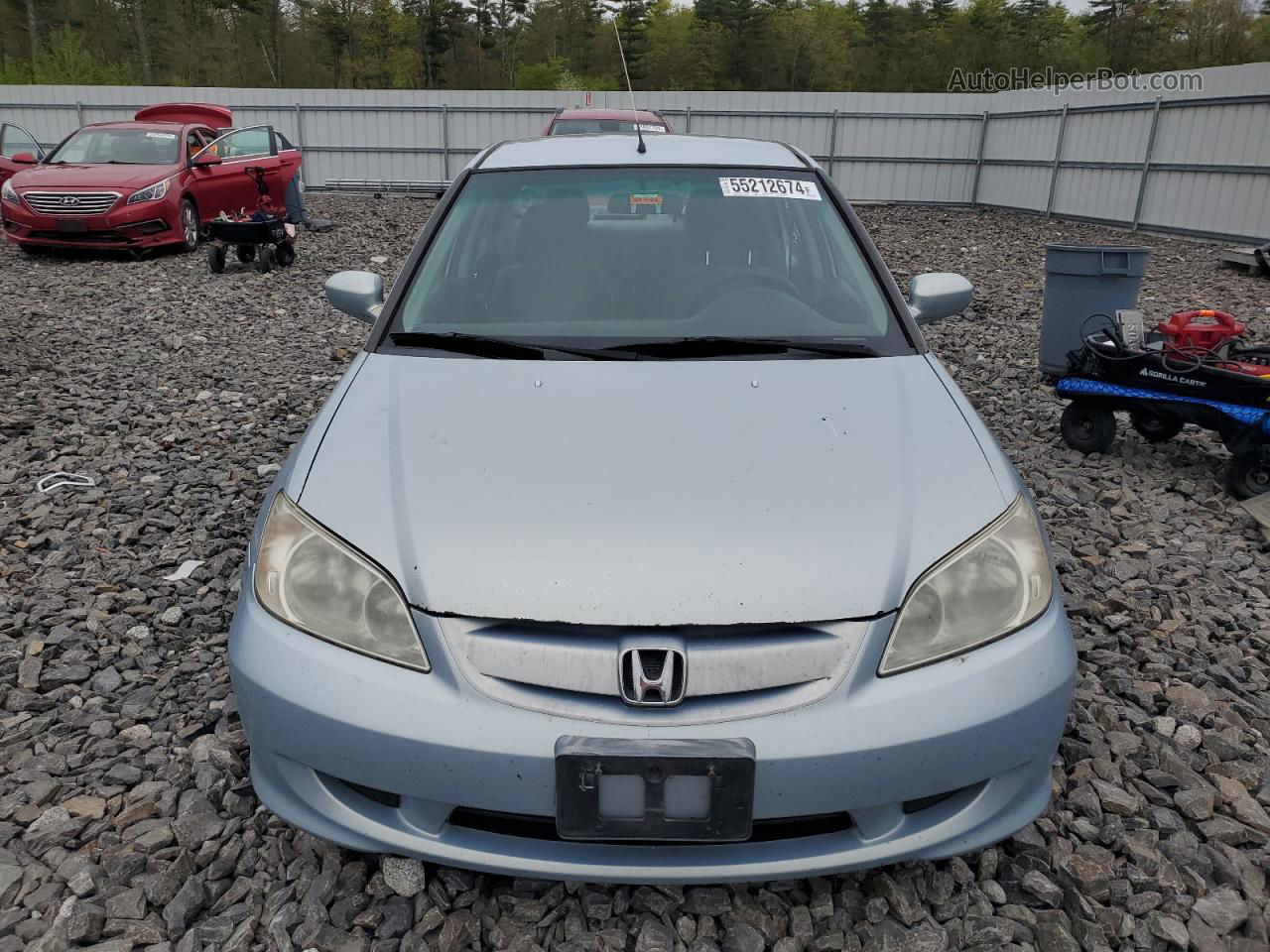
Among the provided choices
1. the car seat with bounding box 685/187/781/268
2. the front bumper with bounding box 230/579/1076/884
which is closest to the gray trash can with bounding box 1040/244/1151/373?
the car seat with bounding box 685/187/781/268

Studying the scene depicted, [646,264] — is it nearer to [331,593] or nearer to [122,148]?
[331,593]

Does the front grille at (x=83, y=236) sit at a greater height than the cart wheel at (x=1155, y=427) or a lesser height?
greater

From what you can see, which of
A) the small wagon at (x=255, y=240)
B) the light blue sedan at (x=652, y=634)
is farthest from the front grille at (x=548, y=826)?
the small wagon at (x=255, y=240)

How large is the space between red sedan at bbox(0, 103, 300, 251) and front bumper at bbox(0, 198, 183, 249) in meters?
0.01

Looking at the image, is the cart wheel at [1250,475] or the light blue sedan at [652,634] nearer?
the light blue sedan at [652,634]

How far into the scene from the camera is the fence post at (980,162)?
18.8 m

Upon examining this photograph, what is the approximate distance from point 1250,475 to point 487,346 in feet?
11.7

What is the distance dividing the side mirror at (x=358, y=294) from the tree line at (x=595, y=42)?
4336 cm

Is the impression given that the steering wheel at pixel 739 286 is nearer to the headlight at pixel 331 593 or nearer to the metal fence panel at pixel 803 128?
the headlight at pixel 331 593

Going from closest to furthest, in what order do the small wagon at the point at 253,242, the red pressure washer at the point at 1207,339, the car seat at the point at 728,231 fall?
1. the car seat at the point at 728,231
2. the red pressure washer at the point at 1207,339
3. the small wagon at the point at 253,242

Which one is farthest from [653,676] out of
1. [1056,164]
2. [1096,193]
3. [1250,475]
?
[1056,164]

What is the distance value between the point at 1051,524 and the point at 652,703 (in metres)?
2.83

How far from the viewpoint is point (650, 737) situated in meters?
1.52

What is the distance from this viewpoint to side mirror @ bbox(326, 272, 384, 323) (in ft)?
9.50
